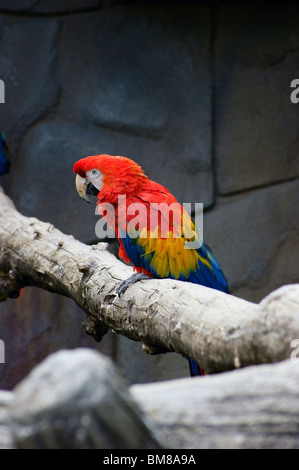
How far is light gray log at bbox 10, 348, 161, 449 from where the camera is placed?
2.07 feet

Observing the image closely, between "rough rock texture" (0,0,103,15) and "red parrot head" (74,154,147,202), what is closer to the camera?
"red parrot head" (74,154,147,202)

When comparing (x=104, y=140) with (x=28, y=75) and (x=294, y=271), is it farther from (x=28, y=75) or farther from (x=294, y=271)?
(x=294, y=271)

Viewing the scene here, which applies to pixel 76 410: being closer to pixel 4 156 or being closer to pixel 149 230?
pixel 149 230

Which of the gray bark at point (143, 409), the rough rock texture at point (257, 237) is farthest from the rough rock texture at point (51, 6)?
the gray bark at point (143, 409)

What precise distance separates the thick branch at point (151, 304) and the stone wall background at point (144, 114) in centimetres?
63

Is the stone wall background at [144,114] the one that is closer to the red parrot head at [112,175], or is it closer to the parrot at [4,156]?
the parrot at [4,156]

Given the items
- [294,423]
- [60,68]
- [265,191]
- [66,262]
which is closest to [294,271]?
[265,191]

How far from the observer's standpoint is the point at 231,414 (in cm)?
70

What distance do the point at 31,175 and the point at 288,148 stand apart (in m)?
1.43

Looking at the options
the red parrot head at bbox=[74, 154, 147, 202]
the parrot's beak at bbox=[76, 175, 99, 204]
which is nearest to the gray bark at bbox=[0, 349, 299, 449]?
the red parrot head at bbox=[74, 154, 147, 202]

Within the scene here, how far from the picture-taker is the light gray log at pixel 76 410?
630 mm

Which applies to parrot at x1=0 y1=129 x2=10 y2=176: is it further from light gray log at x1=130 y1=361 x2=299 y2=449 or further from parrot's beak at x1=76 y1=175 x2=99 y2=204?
light gray log at x1=130 y1=361 x2=299 y2=449

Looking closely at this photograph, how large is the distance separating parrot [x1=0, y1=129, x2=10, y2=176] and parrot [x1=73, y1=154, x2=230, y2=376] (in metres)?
0.96

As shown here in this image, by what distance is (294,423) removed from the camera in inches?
27.5
